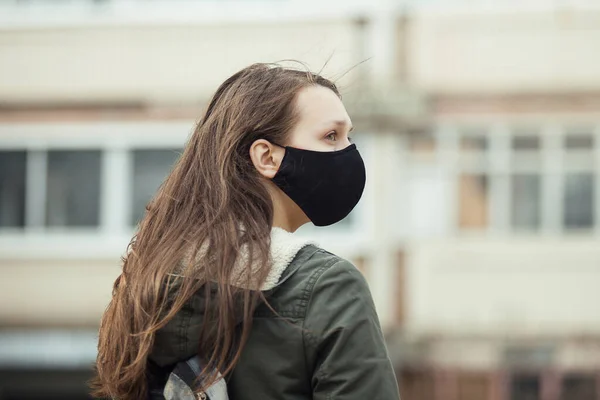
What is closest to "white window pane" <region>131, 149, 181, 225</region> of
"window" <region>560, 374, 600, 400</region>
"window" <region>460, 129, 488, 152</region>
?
"window" <region>460, 129, 488, 152</region>

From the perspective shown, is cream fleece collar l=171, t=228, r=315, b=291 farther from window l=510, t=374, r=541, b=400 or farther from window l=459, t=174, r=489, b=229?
window l=510, t=374, r=541, b=400

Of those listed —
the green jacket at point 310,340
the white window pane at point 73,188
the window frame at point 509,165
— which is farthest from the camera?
the white window pane at point 73,188

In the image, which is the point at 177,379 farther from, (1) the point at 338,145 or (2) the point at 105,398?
(1) the point at 338,145

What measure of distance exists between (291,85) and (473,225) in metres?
11.7

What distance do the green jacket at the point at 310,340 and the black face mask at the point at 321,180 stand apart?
0.50 ft

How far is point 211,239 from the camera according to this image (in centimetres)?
197

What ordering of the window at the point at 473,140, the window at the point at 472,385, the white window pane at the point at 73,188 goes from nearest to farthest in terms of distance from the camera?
1. the window at the point at 473,140
2. the window at the point at 472,385
3. the white window pane at the point at 73,188

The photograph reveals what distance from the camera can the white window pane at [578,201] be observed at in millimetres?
13359

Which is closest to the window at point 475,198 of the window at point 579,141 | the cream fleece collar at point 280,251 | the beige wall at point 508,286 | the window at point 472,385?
the beige wall at point 508,286

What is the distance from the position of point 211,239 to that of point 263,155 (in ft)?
0.67

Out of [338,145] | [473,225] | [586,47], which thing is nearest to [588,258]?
[473,225]

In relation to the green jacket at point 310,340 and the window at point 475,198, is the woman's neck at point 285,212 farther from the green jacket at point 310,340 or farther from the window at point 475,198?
the window at point 475,198

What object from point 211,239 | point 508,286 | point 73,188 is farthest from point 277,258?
point 73,188

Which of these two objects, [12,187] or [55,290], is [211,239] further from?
[12,187]
